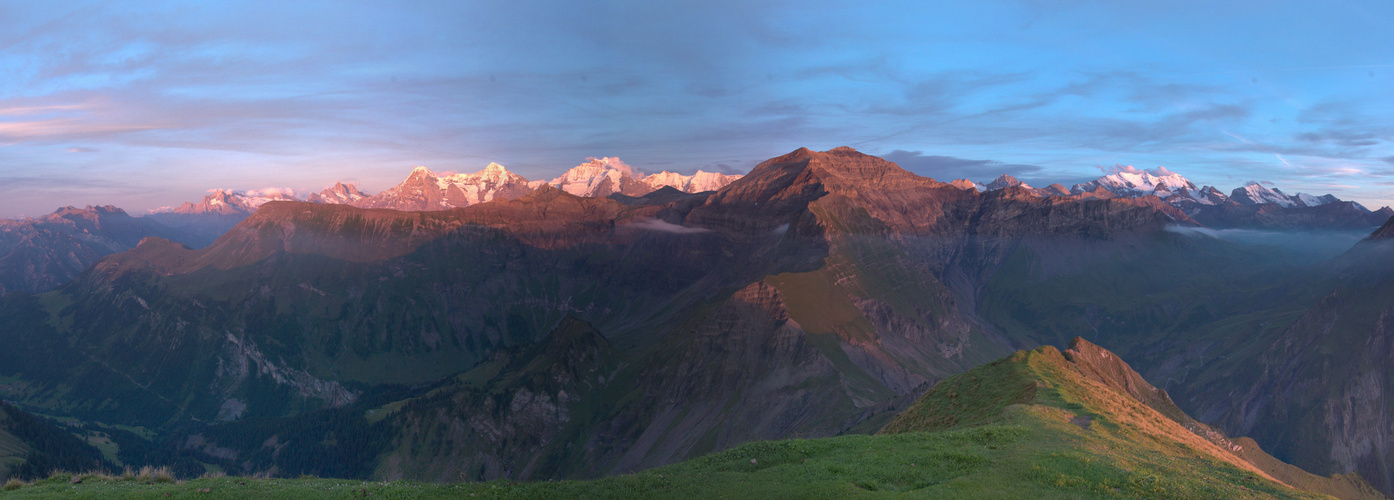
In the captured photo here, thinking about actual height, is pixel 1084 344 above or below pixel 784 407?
above

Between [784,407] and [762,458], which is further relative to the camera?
[784,407]

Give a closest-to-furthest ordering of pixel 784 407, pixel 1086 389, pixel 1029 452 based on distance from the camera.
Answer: pixel 1029 452 → pixel 1086 389 → pixel 784 407

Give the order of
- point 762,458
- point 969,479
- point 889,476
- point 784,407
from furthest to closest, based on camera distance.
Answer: point 784,407
point 762,458
point 889,476
point 969,479

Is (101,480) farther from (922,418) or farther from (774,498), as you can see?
(922,418)

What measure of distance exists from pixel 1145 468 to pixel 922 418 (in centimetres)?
3146

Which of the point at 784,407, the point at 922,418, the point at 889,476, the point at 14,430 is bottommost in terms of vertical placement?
the point at 14,430

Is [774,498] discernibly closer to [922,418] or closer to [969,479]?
[969,479]

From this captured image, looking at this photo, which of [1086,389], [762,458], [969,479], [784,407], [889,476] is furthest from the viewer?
[784,407]

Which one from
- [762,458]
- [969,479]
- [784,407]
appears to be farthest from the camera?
[784,407]

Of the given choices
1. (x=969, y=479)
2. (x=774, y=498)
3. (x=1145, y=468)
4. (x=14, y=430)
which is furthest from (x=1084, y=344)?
(x=14, y=430)

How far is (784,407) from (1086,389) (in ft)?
420

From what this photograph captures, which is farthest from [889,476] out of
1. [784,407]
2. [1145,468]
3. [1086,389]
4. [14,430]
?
[14,430]

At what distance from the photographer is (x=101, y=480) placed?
42.8 metres

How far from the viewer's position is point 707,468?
46.0m
